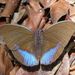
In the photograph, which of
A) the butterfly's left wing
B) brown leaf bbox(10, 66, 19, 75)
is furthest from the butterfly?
brown leaf bbox(10, 66, 19, 75)

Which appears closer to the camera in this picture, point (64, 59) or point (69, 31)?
point (69, 31)

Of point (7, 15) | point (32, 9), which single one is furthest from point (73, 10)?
point (7, 15)

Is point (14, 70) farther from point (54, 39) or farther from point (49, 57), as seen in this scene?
point (54, 39)

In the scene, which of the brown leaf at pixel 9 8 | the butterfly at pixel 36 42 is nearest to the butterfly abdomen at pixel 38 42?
the butterfly at pixel 36 42

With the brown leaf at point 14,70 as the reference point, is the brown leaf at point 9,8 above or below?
above

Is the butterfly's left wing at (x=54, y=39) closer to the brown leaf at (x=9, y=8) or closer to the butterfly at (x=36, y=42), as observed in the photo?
the butterfly at (x=36, y=42)

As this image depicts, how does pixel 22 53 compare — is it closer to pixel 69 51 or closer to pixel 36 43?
pixel 36 43

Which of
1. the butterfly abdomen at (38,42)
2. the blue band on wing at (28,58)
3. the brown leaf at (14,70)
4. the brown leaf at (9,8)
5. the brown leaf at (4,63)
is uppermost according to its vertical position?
the brown leaf at (9,8)
